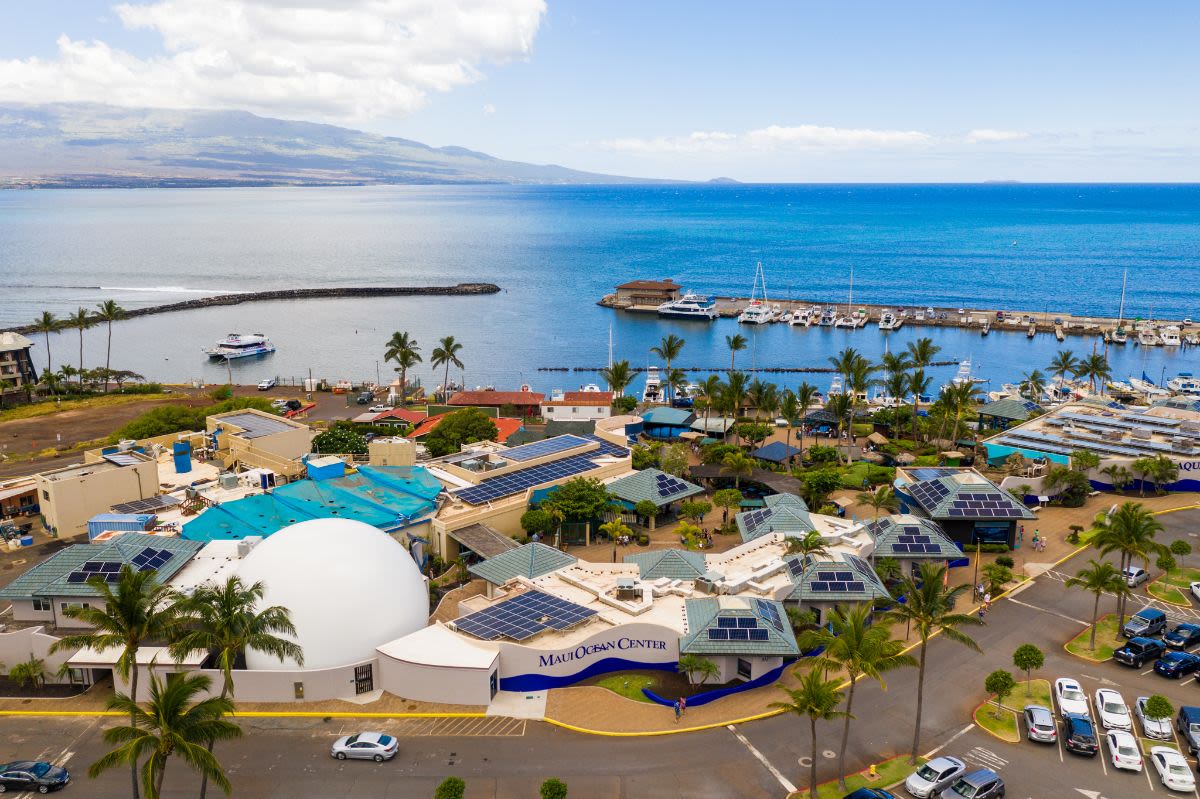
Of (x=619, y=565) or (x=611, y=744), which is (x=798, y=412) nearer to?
(x=619, y=565)

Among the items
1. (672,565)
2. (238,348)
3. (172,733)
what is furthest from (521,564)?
(238,348)

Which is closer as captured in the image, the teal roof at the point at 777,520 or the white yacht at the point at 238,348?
the teal roof at the point at 777,520

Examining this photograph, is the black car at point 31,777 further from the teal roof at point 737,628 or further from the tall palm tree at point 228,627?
the teal roof at point 737,628

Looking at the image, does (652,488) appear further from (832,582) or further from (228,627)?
(228,627)

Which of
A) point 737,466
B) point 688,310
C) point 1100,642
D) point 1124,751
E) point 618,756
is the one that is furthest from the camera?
point 688,310

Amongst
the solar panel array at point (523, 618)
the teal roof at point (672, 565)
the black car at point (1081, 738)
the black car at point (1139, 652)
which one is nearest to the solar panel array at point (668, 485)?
the teal roof at point (672, 565)

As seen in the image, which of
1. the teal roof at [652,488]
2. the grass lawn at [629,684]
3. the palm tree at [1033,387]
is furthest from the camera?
the palm tree at [1033,387]
